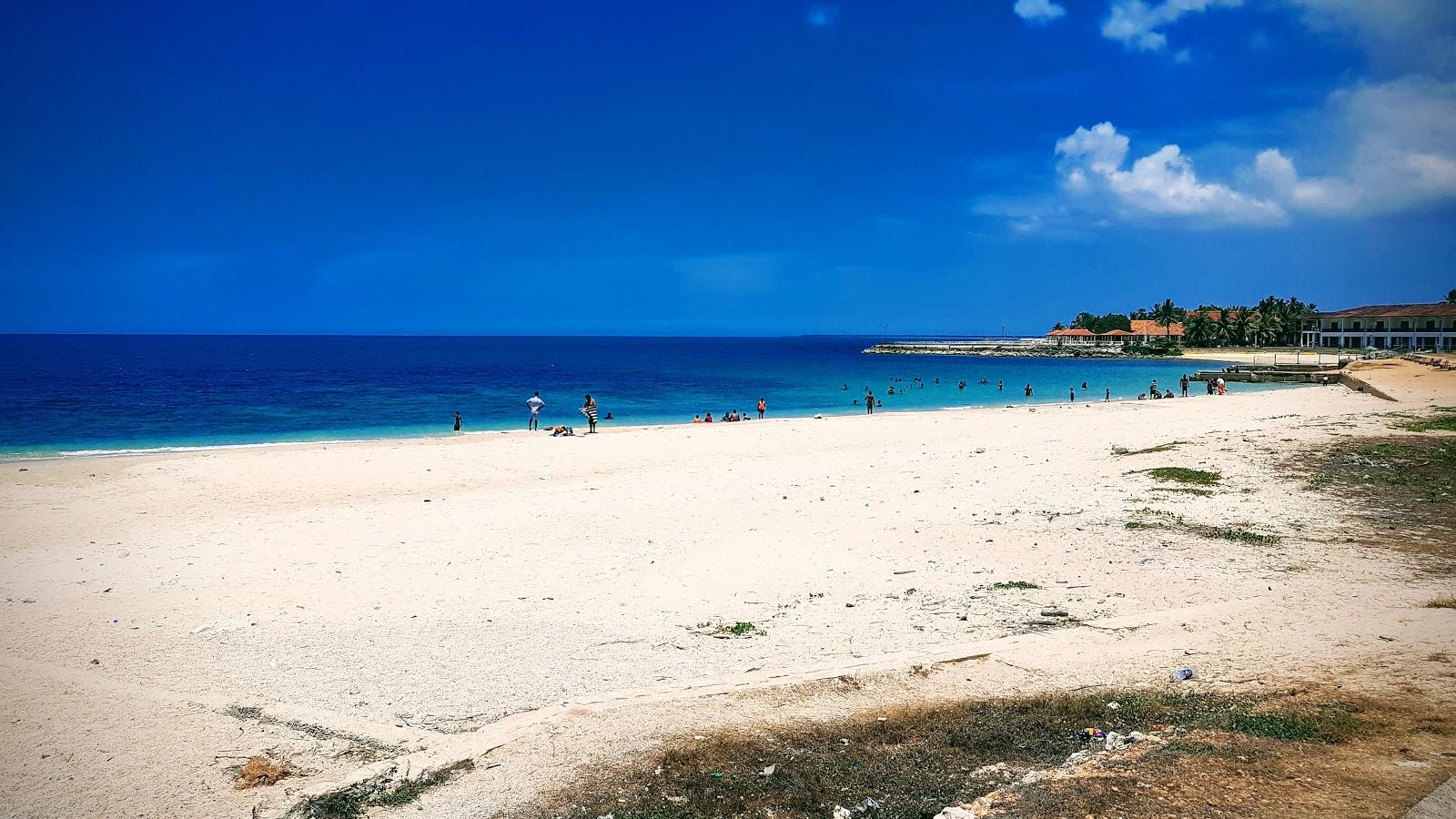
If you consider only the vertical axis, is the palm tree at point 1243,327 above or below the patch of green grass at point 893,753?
above

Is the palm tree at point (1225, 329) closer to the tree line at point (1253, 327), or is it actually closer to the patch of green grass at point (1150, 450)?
the tree line at point (1253, 327)

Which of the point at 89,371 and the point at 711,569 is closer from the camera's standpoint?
the point at 711,569

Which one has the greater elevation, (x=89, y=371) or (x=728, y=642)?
(x=89, y=371)

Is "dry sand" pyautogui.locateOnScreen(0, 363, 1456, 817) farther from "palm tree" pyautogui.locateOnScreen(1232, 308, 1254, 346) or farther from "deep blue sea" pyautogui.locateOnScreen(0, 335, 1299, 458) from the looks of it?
"palm tree" pyautogui.locateOnScreen(1232, 308, 1254, 346)

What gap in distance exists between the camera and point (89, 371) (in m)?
87.2

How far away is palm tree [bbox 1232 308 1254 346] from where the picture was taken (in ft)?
417

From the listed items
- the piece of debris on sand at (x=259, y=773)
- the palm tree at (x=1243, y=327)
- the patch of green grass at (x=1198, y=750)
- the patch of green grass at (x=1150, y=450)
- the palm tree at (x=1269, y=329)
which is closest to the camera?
the patch of green grass at (x=1198, y=750)

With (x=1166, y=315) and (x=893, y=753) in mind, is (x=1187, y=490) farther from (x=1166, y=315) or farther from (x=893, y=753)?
(x=1166, y=315)

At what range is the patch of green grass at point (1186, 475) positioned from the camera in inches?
648

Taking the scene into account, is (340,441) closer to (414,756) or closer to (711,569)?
(711,569)

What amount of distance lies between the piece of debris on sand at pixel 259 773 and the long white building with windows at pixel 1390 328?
11668 centimetres

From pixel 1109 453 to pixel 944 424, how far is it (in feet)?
53.8

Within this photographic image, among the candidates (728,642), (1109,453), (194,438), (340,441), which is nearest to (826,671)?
(728,642)

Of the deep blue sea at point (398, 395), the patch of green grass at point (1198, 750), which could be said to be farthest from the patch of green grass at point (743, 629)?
the deep blue sea at point (398, 395)
